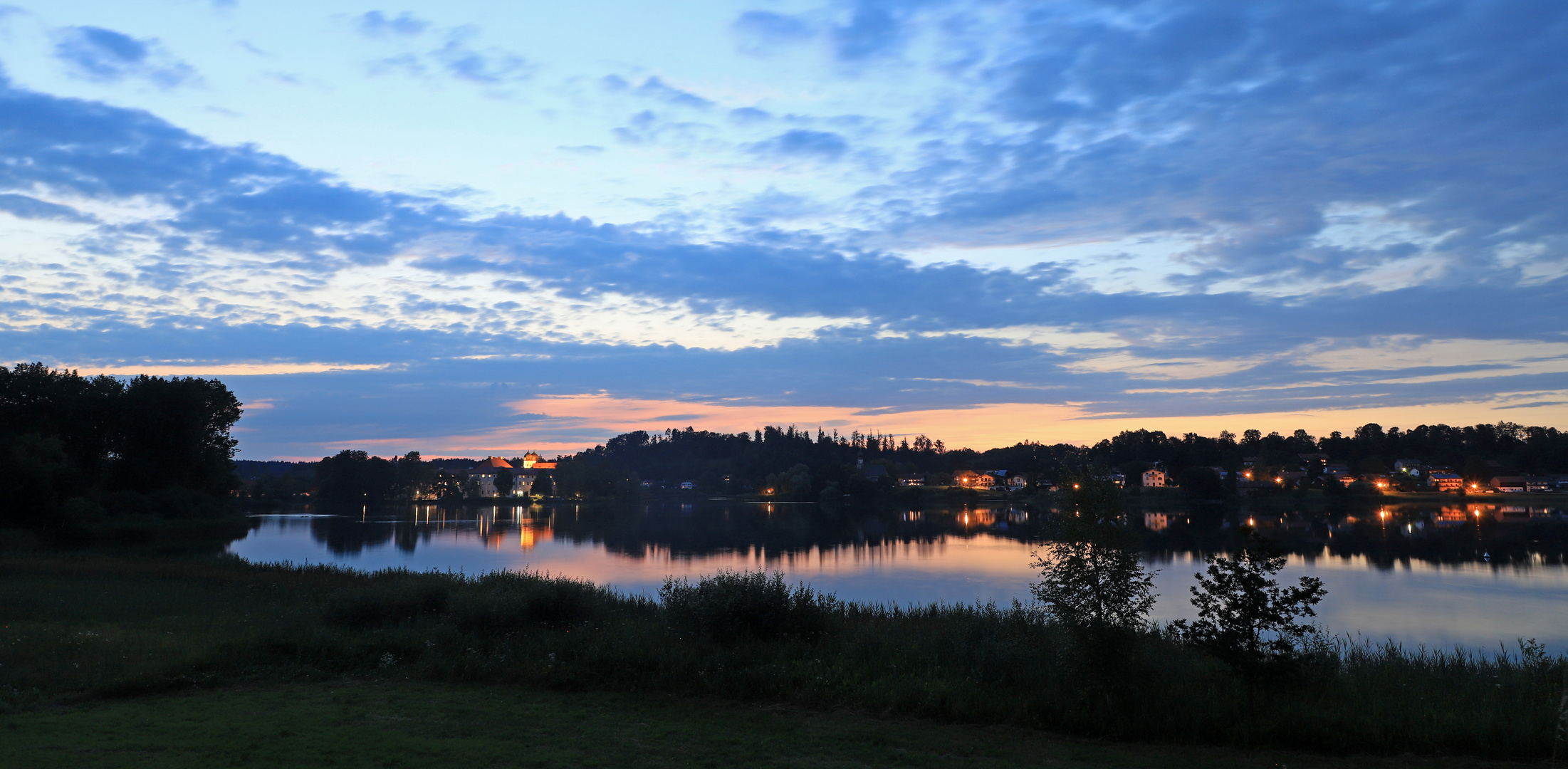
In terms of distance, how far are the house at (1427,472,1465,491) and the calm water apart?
30.1 meters

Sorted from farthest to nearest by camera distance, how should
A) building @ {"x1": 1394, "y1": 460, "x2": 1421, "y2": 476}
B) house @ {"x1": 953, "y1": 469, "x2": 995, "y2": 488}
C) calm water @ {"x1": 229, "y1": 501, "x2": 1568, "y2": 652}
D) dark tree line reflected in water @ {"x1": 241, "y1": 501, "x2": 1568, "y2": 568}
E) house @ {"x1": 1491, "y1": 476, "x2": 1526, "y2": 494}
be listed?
house @ {"x1": 953, "y1": 469, "x2": 995, "y2": 488}, building @ {"x1": 1394, "y1": 460, "x2": 1421, "y2": 476}, house @ {"x1": 1491, "y1": 476, "x2": 1526, "y2": 494}, dark tree line reflected in water @ {"x1": 241, "y1": 501, "x2": 1568, "y2": 568}, calm water @ {"x1": 229, "y1": 501, "x2": 1568, "y2": 652}

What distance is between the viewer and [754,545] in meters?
54.0

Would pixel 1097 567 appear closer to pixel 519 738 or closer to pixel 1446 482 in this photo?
pixel 519 738

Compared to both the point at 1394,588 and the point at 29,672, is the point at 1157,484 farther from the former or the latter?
the point at 29,672

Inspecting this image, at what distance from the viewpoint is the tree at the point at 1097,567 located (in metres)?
10.0

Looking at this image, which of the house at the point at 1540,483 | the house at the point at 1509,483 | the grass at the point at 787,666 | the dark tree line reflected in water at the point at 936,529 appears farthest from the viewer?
the house at the point at 1540,483

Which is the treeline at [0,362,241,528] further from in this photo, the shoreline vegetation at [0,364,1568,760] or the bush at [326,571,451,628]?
the bush at [326,571,451,628]

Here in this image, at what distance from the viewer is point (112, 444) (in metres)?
68.7

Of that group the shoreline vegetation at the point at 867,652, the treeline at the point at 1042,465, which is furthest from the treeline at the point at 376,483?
the shoreline vegetation at the point at 867,652

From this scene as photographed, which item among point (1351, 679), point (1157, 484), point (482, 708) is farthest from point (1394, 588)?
point (1157, 484)

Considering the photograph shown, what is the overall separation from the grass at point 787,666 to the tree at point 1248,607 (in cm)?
56

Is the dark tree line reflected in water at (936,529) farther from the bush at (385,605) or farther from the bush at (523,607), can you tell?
the bush at (385,605)

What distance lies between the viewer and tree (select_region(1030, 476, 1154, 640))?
10.0 meters

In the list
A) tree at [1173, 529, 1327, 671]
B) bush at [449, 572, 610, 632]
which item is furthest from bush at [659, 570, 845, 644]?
tree at [1173, 529, 1327, 671]
